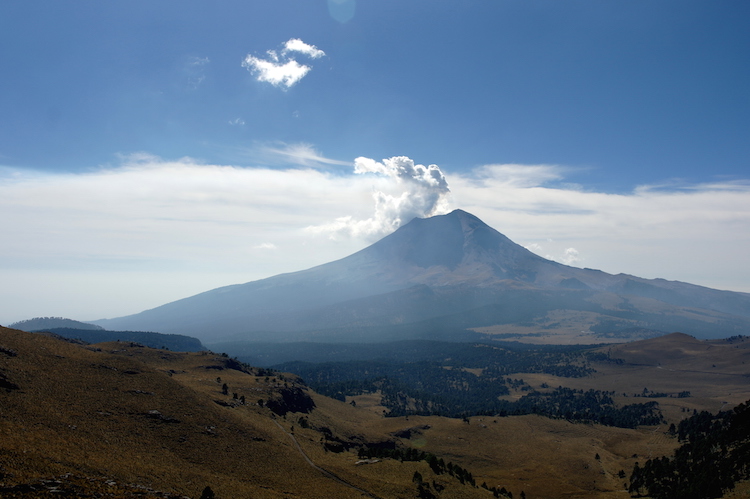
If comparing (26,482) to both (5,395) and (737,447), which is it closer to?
(5,395)

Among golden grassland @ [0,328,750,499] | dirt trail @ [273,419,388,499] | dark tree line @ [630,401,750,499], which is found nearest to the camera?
golden grassland @ [0,328,750,499]

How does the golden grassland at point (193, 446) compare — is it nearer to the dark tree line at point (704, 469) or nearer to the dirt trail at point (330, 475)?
the dirt trail at point (330, 475)

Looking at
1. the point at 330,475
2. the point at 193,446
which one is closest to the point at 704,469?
the point at 330,475

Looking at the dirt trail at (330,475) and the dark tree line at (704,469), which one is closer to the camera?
the dirt trail at (330,475)

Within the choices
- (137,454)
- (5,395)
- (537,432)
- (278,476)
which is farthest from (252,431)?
(537,432)

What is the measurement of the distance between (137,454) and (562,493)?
89654 millimetres

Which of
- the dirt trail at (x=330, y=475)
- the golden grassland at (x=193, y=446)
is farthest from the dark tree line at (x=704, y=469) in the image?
the dirt trail at (x=330, y=475)

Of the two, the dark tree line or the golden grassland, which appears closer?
the golden grassland

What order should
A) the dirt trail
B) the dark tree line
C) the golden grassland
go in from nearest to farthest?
the golden grassland < the dirt trail < the dark tree line

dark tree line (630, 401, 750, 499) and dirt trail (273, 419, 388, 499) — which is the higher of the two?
dirt trail (273, 419, 388, 499)

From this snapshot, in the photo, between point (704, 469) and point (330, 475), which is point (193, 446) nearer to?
point (330, 475)

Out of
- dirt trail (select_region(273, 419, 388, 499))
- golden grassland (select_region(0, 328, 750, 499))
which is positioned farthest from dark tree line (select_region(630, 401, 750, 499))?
dirt trail (select_region(273, 419, 388, 499))

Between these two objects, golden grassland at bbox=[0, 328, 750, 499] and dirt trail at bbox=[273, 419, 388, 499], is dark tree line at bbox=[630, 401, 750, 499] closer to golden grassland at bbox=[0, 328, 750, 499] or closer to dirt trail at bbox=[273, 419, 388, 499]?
golden grassland at bbox=[0, 328, 750, 499]

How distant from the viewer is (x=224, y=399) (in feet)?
292
